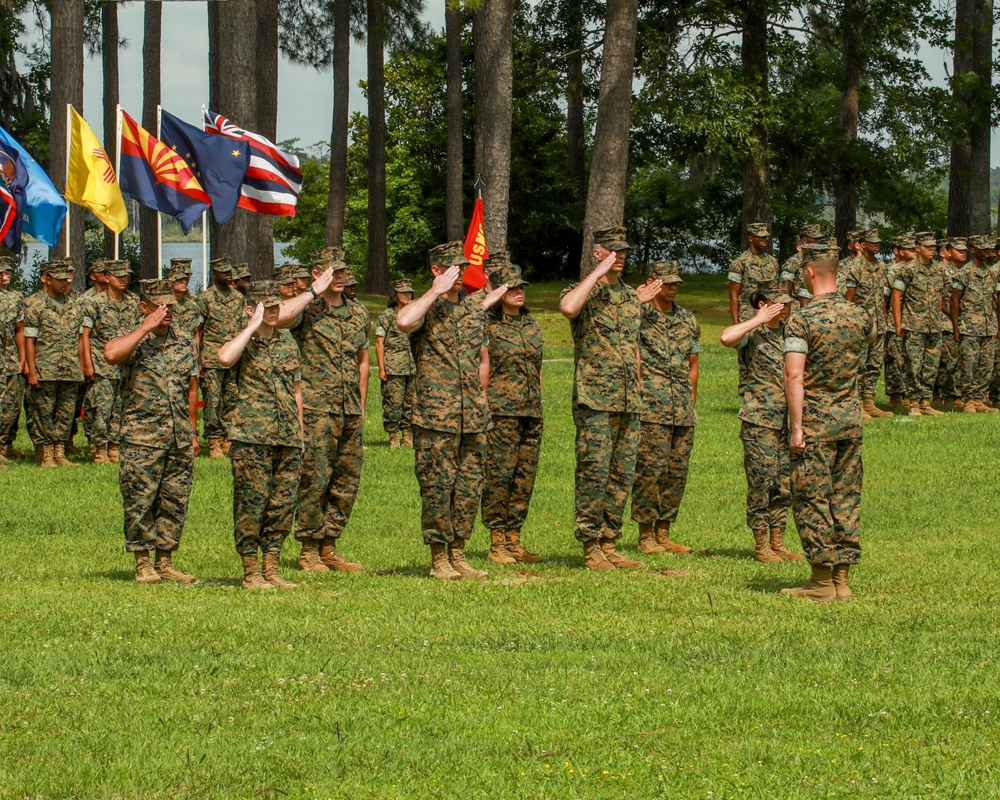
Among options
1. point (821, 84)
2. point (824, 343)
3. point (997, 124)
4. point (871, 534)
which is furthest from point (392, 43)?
point (824, 343)

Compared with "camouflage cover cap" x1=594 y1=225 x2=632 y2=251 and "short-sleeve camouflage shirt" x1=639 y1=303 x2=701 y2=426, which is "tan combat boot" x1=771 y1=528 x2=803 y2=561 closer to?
"short-sleeve camouflage shirt" x1=639 y1=303 x2=701 y2=426

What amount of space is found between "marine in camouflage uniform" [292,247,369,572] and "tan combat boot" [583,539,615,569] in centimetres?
174

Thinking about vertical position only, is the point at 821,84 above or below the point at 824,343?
above

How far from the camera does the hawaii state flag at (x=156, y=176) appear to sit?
65.6ft

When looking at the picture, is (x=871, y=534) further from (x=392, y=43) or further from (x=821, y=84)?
(x=392, y=43)

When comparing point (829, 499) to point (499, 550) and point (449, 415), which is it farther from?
point (499, 550)

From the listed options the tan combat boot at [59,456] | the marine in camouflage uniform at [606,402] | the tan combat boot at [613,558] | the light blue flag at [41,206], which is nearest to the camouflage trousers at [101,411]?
the tan combat boot at [59,456]

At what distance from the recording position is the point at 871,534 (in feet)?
42.7

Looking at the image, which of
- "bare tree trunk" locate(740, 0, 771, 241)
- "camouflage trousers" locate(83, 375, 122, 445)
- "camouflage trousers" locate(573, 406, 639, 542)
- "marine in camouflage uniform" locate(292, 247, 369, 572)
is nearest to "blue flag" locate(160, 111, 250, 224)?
"camouflage trousers" locate(83, 375, 122, 445)

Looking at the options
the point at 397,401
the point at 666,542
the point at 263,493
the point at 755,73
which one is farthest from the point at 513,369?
the point at 755,73

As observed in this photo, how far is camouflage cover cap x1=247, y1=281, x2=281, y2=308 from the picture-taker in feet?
34.3

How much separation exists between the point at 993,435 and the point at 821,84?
19.2 metres

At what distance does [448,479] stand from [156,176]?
11165 millimetres

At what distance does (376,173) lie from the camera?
4238 centimetres
